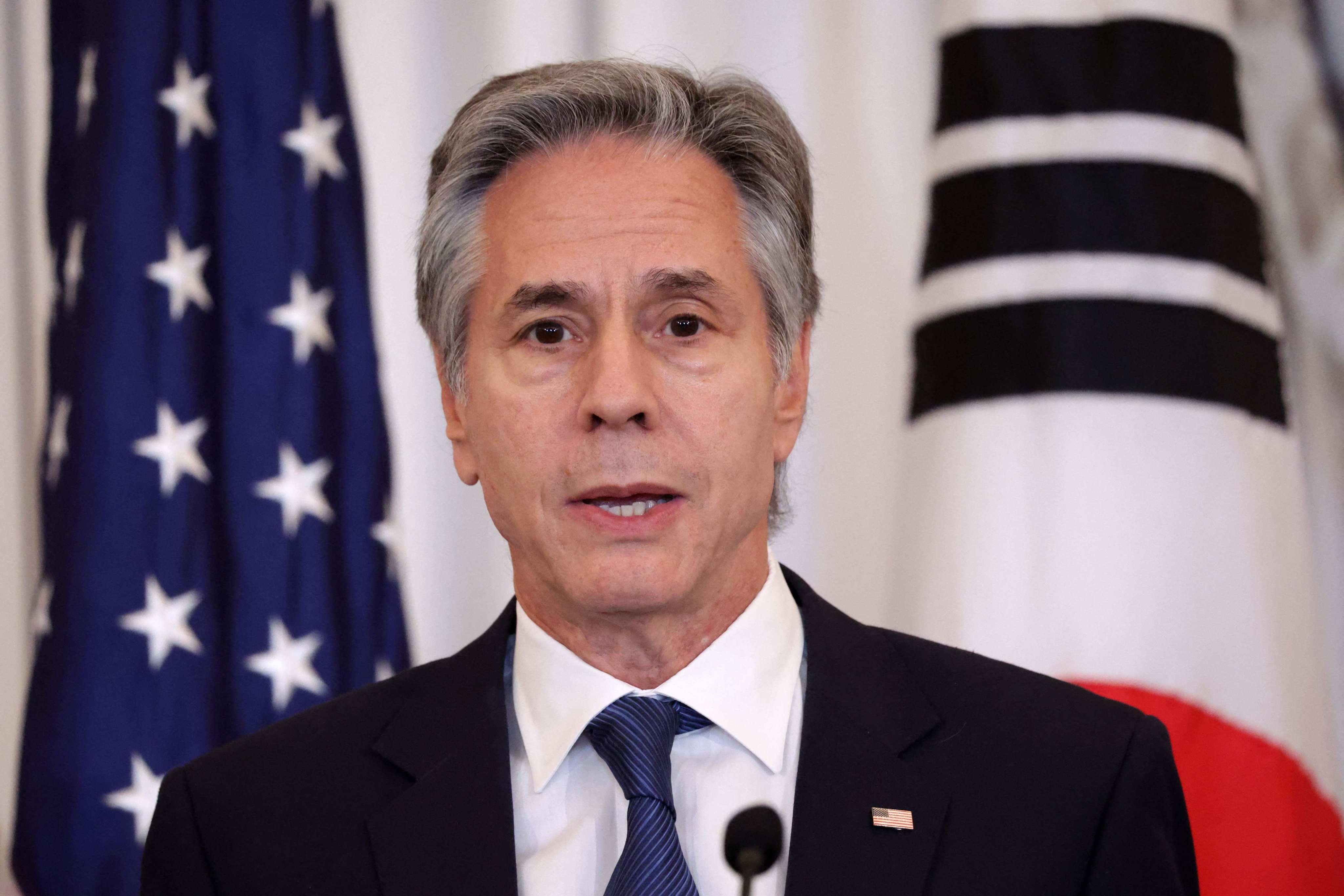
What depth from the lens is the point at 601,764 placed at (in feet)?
5.41

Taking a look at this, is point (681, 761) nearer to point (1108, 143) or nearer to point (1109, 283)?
point (1109, 283)

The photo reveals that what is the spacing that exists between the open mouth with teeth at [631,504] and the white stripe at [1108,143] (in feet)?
3.61

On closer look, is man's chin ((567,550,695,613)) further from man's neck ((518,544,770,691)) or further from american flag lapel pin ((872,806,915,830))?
american flag lapel pin ((872,806,915,830))

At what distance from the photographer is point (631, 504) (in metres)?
1.63

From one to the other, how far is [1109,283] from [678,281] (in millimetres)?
948

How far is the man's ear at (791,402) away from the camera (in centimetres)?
184

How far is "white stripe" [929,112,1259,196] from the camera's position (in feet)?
7.44

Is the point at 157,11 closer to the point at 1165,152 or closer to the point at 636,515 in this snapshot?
the point at 636,515

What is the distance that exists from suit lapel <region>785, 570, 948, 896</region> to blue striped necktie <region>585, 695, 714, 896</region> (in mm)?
137

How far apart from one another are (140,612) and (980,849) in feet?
5.53

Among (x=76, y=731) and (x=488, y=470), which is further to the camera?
(x=76, y=731)

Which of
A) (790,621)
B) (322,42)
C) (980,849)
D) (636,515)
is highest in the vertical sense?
(322,42)

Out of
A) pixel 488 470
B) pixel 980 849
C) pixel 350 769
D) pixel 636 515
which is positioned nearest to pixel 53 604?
pixel 350 769

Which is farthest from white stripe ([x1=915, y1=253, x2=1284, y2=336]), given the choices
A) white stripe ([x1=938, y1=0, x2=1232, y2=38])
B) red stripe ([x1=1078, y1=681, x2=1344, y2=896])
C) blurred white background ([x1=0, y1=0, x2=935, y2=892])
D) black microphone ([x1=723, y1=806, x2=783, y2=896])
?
black microphone ([x1=723, y1=806, x2=783, y2=896])
